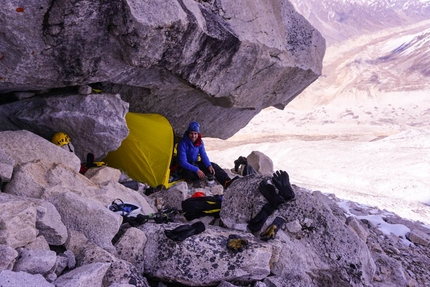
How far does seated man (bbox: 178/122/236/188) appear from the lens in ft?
23.7

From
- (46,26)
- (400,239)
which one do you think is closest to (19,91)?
(46,26)

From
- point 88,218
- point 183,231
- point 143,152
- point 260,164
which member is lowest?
point 260,164

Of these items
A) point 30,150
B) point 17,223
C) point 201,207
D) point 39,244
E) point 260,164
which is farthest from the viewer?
point 260,164

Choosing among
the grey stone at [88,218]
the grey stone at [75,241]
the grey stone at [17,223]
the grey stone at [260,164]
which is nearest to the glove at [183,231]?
the grey stone at [88,218]

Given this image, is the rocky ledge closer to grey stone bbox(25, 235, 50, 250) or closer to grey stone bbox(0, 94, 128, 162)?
grey stone bbox(25, 235, 50, 250)

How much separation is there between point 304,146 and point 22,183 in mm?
16104

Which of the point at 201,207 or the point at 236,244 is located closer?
the point at 236,244

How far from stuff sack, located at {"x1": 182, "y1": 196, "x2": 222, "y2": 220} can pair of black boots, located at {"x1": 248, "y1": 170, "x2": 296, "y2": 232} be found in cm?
67

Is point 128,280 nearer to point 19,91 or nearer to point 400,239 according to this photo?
point 19,91

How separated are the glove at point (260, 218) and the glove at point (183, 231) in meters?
0.62

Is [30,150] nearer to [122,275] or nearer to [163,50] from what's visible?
[163,50]

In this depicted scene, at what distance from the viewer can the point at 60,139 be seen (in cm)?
568

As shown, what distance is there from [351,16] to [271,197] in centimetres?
5524

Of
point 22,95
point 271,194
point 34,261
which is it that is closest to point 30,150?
point 22,95
